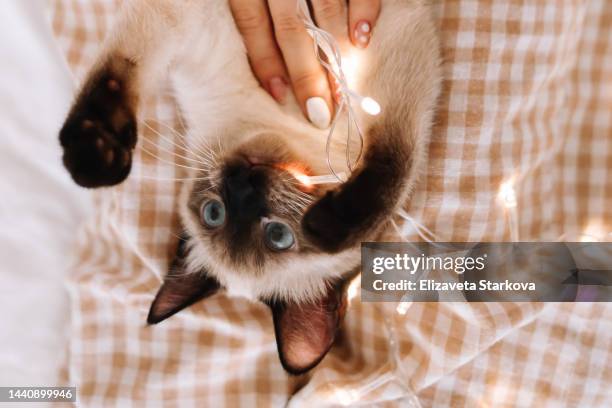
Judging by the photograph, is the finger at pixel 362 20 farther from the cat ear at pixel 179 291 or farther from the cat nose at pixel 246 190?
the cat ear at pixel 179 291

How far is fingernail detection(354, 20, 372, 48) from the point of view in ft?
3.49

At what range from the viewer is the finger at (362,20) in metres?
1.07

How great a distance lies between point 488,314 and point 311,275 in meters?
0.45

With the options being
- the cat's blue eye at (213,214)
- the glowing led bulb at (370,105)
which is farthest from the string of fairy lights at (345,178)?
the cat's blue eye at (213,214)

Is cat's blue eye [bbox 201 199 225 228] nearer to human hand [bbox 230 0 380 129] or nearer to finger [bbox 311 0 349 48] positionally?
human hand [bbox 230 0 380 129]

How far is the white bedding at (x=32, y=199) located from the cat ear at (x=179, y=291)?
0.45 m

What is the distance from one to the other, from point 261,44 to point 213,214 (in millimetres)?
420

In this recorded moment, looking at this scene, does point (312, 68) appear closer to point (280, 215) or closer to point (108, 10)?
point (280, 215)

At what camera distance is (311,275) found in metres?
1.16

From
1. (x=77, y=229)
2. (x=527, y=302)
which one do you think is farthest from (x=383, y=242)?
(x=77, y=229)

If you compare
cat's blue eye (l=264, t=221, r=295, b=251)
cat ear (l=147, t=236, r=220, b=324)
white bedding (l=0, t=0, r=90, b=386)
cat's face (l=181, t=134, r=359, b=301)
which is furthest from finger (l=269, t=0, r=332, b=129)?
white bedding (l=0, t=0, r=90, b=386)

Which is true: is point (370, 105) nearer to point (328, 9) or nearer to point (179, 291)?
point (328, 9)

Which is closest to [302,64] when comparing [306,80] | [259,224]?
[306,80]

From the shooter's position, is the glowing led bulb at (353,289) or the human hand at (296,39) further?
the glowing led bulb at (353,289)
